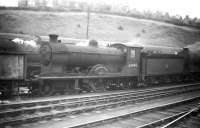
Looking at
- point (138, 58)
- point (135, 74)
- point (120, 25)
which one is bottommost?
point (135, 74)

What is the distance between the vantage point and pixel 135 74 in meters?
16.6

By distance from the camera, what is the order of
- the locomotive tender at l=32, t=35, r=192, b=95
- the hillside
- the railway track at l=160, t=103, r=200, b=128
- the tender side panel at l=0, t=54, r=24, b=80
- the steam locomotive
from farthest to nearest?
the hillside < the locomotive tender at l=32, t=35, r=192, b=95 < the steam locomotive < the tender side panel at l=0, t=54, r=24, b=80 < the railway track at l=160, t=103, r=200, b=128

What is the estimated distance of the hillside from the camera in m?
37.6

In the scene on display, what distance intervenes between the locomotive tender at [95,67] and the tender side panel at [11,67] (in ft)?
3.06

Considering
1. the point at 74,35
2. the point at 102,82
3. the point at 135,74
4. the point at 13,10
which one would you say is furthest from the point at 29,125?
the point at 13,10

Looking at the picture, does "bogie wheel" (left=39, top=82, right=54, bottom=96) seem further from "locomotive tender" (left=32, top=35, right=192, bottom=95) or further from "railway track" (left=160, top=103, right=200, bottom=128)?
"railway track" (left=160, top=103, right=200, bottom=128)

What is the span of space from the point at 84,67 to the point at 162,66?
7.38 meters

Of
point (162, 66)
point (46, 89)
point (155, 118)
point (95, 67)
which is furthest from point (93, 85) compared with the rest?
point (162, 66)

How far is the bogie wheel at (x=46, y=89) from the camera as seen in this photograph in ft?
40.4

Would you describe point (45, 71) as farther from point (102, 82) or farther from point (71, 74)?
point (102, 82)

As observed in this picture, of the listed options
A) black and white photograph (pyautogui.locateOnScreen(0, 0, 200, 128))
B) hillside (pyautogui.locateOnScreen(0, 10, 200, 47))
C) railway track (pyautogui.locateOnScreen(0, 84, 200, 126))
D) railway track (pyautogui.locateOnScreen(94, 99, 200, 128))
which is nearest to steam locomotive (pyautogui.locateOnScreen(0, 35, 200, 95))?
black and white photograph (pyautogui.locateOnScreen(0, 0, 200, 128))

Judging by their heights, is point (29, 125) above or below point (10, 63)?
below

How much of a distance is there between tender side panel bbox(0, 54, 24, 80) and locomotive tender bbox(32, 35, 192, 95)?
3.06 feet

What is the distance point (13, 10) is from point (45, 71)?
3617 centimetres
